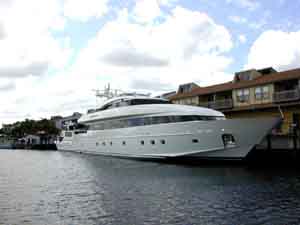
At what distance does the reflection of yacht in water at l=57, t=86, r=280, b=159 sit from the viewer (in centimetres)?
2011

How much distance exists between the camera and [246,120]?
65.0ft

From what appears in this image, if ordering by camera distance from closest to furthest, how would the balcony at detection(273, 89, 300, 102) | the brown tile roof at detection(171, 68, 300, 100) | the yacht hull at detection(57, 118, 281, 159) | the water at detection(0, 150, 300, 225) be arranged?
the water at detection(0, 150, 300, 225), the yacht hull at detection(57, 118, 281, 159), the balcony at detection(273, 89, 300, 102), the brown tile roof at detection(171, 68, 300, 100)

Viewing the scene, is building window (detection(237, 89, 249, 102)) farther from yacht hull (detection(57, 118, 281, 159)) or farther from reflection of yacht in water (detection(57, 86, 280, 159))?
yacht hull (detection(57, 118, 281, 159))

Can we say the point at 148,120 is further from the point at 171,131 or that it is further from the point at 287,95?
the point at 287,95

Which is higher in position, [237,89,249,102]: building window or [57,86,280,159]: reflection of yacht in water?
[237,89,249,102]: building window

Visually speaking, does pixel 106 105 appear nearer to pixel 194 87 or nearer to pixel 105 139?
pixel 105 139

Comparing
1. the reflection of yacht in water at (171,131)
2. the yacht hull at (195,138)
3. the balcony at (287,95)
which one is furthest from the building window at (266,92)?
the yacht hull at (195,138)

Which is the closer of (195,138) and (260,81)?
(195,138)

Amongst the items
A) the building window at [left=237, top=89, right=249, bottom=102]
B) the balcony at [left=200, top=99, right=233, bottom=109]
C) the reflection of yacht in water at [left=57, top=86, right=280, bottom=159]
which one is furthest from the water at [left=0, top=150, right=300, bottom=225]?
the balcony at [left=200, top=99, right=233, bottom=109]

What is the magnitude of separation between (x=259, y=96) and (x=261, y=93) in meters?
0.36

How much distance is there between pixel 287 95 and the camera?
94.9 feet

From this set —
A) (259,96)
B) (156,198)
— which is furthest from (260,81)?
(156,198)

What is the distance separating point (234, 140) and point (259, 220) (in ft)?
38.1

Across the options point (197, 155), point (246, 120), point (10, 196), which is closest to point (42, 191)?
point (10, 196)
